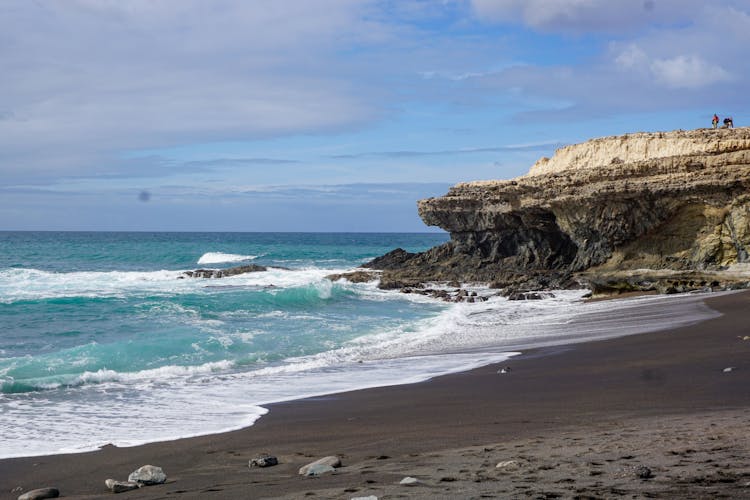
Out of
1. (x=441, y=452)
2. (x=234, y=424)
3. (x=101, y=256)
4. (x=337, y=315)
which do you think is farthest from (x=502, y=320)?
(x=101, y=256)

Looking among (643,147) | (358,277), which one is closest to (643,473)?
(643,147)

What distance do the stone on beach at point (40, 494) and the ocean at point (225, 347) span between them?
158cm

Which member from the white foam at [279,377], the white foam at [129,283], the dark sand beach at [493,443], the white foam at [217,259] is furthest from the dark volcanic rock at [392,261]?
the dark sand beach at [493,443]

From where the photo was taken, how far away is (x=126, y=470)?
5723 mm

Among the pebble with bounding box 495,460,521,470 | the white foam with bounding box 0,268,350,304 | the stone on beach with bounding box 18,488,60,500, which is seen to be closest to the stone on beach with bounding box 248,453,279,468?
the stone on beach with bounding box 18,488,60,500

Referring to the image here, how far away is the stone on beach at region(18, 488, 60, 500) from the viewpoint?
4.92m

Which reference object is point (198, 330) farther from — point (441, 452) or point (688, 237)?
point (688, 237)

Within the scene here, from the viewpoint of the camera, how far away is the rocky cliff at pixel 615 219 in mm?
22203

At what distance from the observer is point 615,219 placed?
83.3ft

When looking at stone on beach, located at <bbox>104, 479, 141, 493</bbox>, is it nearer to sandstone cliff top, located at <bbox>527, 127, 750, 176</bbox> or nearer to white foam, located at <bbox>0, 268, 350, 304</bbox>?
white foam, located at <bbox>0, 268, 350, 304</bbox>

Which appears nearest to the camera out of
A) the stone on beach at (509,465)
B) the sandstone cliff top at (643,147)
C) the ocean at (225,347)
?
the stone on beach at (509,465)

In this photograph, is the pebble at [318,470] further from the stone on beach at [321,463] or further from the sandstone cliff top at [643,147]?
the sandstone cliff top at [643,147]

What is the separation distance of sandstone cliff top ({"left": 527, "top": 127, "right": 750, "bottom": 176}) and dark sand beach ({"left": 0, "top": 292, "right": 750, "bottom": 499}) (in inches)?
649

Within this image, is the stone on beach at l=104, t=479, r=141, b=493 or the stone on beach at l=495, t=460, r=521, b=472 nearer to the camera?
the stone on beach at l=495, t=460, r=521, b=472
